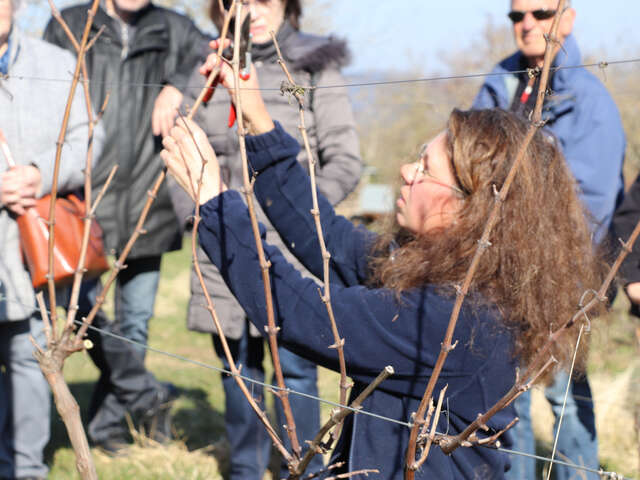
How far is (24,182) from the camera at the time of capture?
249 cm

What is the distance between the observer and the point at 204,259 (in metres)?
3.01

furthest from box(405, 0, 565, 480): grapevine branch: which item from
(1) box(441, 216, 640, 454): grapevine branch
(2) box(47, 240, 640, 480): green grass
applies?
(2) box(47, 240, 640, 480): green grass

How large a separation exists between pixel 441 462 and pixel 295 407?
1.37 metres

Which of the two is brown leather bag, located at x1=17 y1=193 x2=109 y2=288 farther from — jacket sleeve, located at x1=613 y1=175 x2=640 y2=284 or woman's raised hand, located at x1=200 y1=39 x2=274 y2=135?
jacket sleeve, located at x1=613 y1=175 x2=640 y2=284

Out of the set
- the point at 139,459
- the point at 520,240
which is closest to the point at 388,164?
the point at 139,459

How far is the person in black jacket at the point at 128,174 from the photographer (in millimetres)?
3432

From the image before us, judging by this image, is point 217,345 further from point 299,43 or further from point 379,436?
point 379,436

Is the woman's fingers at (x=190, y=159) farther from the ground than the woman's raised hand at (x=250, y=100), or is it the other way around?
the woman's raised hand at (x=250, y=100)

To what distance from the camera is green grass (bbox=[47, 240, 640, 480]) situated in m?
3.29

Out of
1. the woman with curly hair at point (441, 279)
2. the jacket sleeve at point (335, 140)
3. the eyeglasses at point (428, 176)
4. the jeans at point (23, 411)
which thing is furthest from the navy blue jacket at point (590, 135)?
the jeans at point (23, 411)

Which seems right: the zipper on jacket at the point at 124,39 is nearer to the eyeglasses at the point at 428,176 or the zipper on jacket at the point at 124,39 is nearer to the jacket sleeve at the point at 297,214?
the jacket sleeve at the point at 297,214

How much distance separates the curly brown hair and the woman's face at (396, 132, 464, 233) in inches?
0.8

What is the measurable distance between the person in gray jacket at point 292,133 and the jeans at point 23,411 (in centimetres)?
63

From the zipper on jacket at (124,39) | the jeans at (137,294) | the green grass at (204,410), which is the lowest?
the green grass at (204,410)
